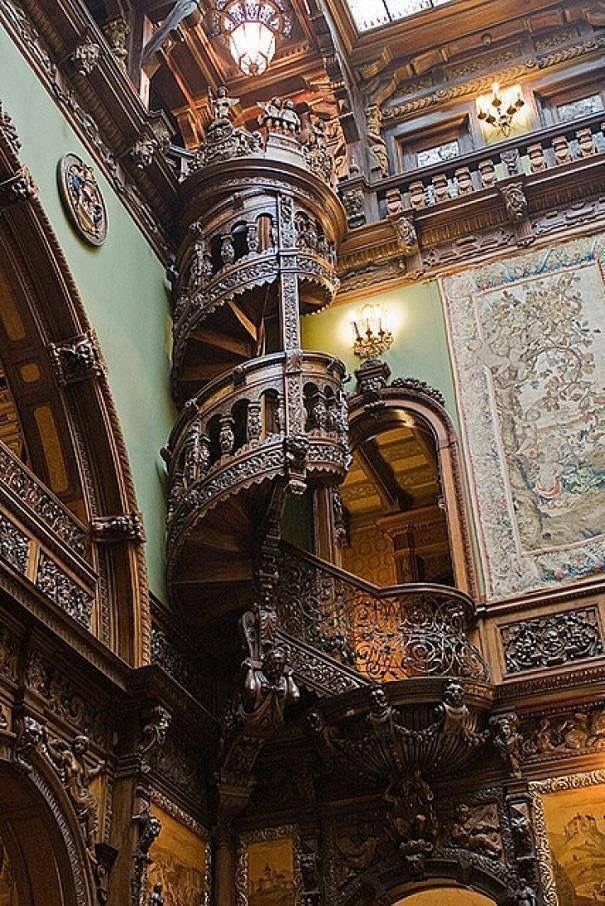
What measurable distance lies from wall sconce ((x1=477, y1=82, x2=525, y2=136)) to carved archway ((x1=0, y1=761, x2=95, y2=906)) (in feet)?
29.5

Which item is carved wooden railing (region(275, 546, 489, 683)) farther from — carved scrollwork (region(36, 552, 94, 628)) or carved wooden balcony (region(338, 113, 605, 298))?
carved wooden balcony (region(338, 113, 605, 298))

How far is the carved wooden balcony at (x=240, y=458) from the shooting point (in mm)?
8414

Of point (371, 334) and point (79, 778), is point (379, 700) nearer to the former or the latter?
point (79, 778)

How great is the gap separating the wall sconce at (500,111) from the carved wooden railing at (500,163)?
837 mm

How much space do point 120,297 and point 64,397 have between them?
1453 mm

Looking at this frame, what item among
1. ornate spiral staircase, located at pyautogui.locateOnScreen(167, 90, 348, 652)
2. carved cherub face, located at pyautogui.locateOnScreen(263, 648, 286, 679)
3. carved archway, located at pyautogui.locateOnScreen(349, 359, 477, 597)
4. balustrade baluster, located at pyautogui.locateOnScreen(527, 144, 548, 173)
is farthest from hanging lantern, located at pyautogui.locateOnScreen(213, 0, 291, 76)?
carved cherub face, located at pyautogui.locateOnScreen(263, 648, 286, 679)

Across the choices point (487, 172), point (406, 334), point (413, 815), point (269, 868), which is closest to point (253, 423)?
point (406, 334)

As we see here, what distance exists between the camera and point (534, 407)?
9742 mm

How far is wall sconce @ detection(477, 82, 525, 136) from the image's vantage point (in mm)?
12344

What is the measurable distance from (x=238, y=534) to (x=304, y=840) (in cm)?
246

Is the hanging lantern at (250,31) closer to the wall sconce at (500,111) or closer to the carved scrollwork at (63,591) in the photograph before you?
the wall sconce at (500,111)

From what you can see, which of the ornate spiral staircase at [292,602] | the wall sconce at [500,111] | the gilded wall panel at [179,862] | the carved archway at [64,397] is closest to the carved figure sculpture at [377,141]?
the wall sconce at [500,111]

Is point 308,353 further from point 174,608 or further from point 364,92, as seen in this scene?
point 364,92

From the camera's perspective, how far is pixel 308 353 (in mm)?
9211
